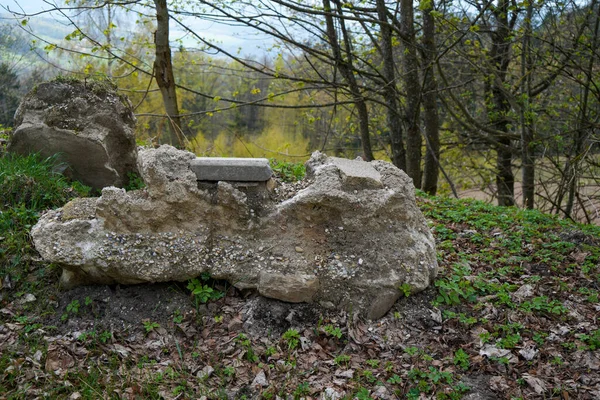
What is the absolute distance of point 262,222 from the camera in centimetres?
441

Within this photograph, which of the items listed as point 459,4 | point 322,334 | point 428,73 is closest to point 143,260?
point 322,334

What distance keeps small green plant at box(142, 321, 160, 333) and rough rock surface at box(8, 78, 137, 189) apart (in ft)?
6.82

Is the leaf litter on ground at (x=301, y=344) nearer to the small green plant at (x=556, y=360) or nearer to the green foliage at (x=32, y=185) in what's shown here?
the small green plant at (x=556, y=360)

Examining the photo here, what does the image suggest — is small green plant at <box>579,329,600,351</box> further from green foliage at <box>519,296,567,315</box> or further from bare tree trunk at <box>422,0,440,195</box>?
bare tree trunk at <box>422,0,440,195</box>

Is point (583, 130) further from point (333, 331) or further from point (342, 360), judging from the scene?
point (342, 360)

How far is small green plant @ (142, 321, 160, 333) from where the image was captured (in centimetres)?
405

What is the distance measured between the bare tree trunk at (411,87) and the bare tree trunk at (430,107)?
199mm

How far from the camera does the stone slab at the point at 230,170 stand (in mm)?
4406

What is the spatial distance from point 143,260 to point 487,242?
3.67m

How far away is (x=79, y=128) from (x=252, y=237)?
2.44m

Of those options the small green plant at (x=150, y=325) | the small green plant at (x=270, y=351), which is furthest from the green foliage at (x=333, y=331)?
the small green plant at (x=150, y=325)

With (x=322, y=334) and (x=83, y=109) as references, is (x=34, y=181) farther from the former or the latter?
(x=322, y=334)

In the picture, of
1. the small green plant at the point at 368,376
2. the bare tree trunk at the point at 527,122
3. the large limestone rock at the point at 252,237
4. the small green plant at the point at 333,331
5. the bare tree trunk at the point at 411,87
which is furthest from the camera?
the bare tree trunk at the point at 411,87

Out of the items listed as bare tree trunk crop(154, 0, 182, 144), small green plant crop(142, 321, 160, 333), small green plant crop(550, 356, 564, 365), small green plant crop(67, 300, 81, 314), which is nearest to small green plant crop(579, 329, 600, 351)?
small green plant crop(550, 356, 564, 365)
